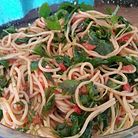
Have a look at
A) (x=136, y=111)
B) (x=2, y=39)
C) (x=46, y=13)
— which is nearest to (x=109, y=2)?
(x=46, y=13)

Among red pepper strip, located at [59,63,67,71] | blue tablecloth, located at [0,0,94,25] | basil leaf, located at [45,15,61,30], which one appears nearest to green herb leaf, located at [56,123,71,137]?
red pepper strip, located at [59,63,67,71]

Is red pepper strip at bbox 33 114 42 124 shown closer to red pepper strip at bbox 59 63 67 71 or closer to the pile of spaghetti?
the pile of spaghetti

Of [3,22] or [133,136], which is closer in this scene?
[133,136]

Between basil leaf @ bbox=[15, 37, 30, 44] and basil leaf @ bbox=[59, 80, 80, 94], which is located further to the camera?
basil leaf @ bbox=[15, 37, 30, 44]

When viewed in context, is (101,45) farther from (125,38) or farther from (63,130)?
(63,130)

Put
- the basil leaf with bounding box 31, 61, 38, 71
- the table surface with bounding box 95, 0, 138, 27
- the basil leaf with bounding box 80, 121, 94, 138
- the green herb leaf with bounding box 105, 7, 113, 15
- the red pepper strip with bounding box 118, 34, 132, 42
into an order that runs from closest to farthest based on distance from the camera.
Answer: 1. the basil leaf with bounding box 80, 121, 94, 138
2. the basil leaf with bounding box 31, 61, 38, 71
3. the red pepper strip with bounding box 118, 34, 132, 42
4. the green herb leaf with bounding box 105, 7, 113, 15
5. the table surface with bounding box 95, 0, 138, 27

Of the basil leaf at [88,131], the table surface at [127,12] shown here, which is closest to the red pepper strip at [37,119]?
the basil leaf at [88,131]

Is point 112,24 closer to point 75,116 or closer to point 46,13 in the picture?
point 46,13

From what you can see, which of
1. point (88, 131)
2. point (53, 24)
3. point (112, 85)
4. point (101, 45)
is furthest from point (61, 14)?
point (88, 131)

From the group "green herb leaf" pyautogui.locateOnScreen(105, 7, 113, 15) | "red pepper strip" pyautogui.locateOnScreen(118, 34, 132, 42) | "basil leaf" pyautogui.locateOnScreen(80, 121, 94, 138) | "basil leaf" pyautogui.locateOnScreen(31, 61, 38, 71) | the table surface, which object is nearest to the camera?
"basil leaf" pyautogui.locateOnScreen(80, 121, 94, 138)
